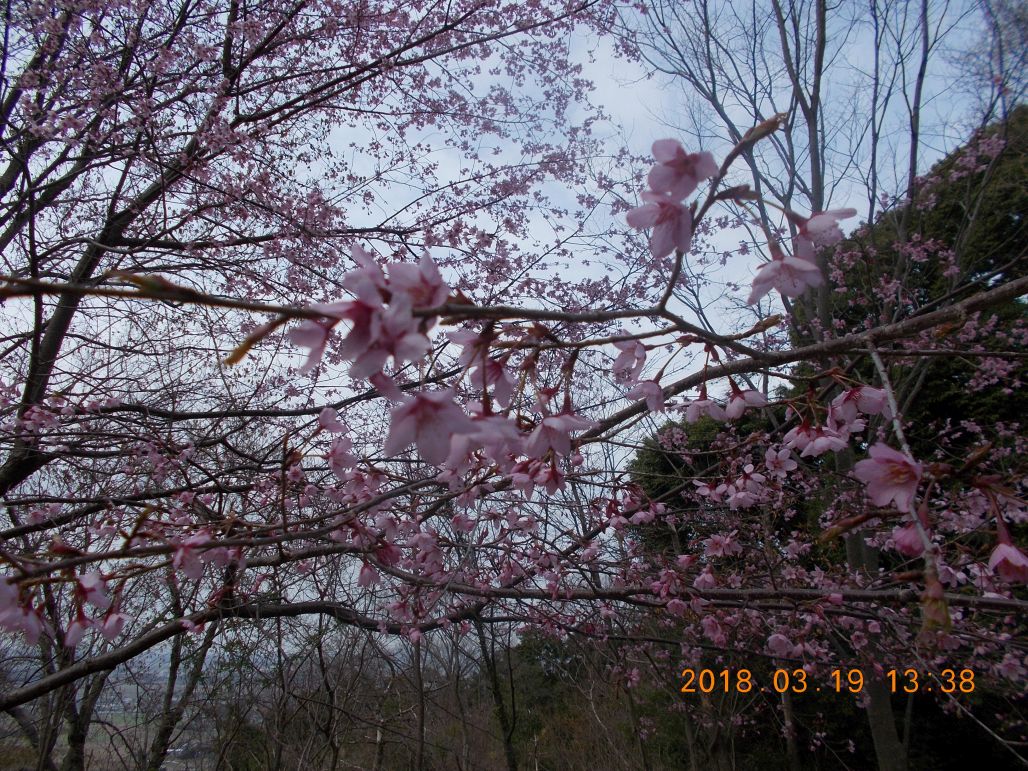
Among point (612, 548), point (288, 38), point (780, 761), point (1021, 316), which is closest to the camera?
point (612, 548)

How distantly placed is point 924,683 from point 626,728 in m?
3.45

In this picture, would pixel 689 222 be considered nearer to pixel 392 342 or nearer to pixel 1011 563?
pixel 392 342

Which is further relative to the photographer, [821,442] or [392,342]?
[821,442]

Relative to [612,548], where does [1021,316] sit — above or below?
above

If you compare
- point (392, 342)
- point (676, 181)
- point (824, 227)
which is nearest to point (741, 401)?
point (824, 227)

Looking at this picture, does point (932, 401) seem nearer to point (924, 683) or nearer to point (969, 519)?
point (924, 683)

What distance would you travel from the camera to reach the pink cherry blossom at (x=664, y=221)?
0.93 meters

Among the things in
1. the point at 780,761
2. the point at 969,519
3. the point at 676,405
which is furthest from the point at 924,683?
the point at 676,405

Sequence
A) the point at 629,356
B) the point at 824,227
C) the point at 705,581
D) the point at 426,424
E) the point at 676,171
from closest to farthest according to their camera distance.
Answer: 1. the point at 426,424
2. the point at 676,171
3. the point at 824,227
4. the point at 629,356
5. the point at 705,581

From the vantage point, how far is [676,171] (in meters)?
0.92

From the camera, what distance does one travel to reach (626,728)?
688 cm

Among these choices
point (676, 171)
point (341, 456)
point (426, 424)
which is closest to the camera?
point (426, 424)

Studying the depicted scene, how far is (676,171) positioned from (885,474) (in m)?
0.65

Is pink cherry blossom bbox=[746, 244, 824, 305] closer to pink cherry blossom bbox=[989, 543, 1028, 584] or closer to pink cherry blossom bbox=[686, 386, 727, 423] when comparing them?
pink cherry blossom bbox=[686, 386, 727, 423]
